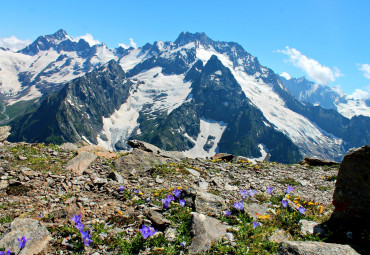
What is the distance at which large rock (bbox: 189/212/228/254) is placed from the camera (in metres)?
6.83

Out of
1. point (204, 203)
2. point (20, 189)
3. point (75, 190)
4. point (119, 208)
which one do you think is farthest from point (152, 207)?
point (20, 189)

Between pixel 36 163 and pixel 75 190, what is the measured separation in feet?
14.1

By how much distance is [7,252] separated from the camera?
6.12m

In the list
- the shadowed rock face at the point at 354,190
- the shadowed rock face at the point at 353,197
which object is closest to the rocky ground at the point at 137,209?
the shadowed rock face at the point at 353,197

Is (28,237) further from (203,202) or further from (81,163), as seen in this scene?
(81,163)

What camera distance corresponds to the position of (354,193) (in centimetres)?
756

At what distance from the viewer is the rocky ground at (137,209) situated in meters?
7.01

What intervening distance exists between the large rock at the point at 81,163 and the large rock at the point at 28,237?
6.09 metres

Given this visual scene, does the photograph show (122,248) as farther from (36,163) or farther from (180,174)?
(36,163)

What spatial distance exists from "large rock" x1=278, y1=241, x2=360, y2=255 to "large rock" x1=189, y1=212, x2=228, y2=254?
6.62 feet

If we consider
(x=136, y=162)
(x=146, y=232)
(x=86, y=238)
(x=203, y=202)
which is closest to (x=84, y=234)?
(x=86, y=238)

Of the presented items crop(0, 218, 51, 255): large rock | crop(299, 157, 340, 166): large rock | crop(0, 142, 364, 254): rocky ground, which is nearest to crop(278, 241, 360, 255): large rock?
crop(0, 142, 364, 254): rocky ground

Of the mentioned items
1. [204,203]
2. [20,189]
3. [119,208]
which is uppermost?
[204,203]

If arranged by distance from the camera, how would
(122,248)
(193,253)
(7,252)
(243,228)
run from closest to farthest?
(7,252)
(193,253)
(122,248)
(243,228)
